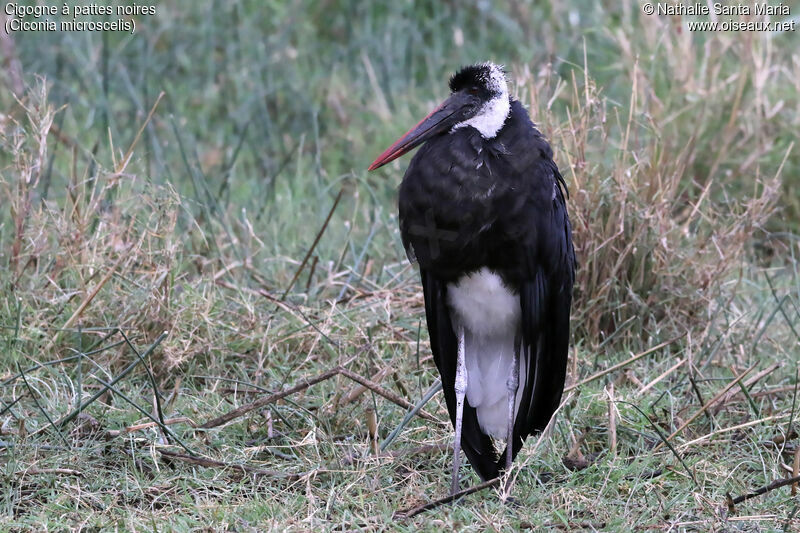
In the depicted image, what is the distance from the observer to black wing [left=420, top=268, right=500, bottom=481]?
329 centimetres

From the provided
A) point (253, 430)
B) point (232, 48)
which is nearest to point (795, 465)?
point (253, 430)

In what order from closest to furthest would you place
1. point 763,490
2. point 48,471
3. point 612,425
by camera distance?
point 763,490, point 48,471, point 612,425

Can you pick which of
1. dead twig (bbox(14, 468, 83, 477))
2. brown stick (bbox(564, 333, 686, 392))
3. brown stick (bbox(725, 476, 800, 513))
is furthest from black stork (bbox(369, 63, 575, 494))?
dead twig (bbox(14, 468, 83, 477))

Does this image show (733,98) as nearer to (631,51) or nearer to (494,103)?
(631,51)

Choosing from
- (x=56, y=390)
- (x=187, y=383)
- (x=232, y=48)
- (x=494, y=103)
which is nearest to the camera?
(x=494, y=103)

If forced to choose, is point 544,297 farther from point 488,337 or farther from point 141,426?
point 141,426

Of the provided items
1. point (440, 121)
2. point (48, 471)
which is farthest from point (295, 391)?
point (440, 121)

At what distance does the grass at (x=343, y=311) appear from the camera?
315 cm

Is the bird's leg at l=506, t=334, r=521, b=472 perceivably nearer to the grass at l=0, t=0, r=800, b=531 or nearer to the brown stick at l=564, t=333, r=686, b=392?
the grass at l=0, t=0, r=800, b=531

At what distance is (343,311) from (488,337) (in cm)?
81

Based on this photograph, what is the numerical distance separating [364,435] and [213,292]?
33.7 inches

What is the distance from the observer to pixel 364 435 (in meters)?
3.61

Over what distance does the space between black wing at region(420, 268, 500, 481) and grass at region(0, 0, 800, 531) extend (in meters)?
0.10

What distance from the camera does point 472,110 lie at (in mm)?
3287
